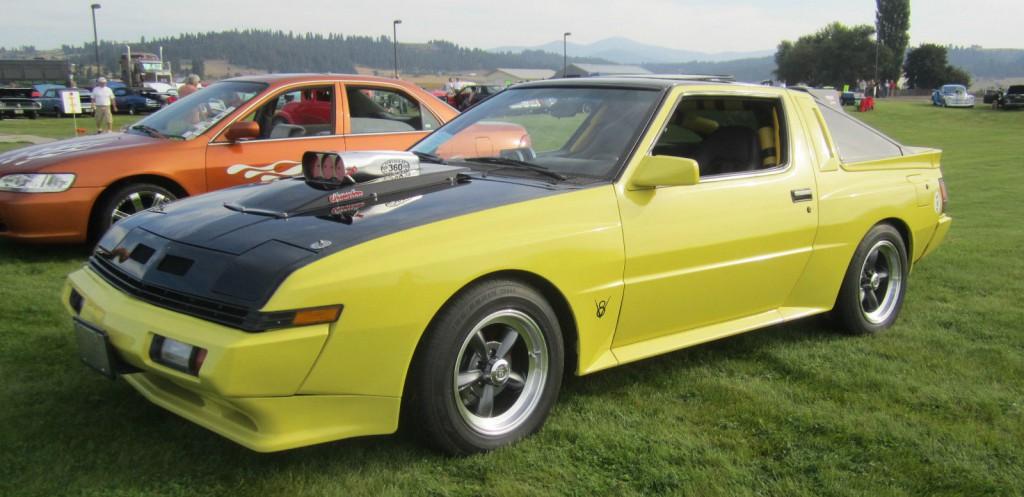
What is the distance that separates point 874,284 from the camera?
488 centimetres

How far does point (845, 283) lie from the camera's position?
4.62m

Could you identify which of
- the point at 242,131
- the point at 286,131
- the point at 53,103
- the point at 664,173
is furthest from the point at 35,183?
the point at 53,103

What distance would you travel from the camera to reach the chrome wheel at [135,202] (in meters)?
6.23

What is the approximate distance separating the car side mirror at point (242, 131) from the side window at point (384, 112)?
89 cm

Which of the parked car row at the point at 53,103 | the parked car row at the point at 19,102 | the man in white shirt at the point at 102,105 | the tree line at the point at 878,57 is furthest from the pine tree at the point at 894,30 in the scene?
the man in white shirt at the point at 102,105

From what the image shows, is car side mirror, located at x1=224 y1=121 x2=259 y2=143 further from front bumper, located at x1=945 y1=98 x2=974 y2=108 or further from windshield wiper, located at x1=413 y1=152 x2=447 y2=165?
front bumper, located at x1=945 y1=98 x2=974 y2=108

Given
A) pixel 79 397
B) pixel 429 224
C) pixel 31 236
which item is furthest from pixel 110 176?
pixel 429 224

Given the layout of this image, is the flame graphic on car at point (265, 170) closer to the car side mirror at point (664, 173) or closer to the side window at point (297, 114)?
the side window at point (297, 114)

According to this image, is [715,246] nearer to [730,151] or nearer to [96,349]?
[730,151]

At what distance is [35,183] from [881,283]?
5.93m

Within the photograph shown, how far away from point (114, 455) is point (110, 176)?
12.4 ft

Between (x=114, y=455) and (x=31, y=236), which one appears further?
(x=31, y=236)

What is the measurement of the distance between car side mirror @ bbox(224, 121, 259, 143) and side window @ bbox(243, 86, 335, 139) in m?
0.19

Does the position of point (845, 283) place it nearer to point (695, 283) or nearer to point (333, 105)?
point (695, 283)
